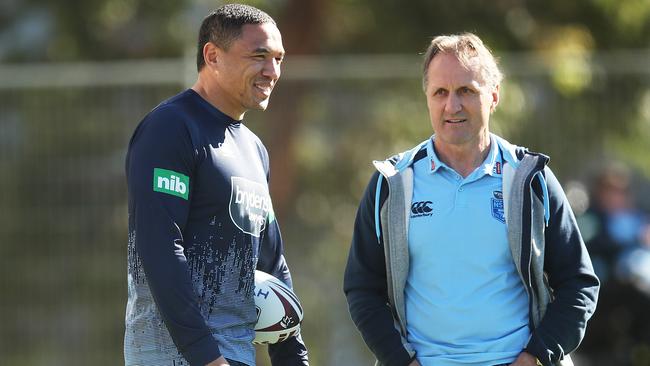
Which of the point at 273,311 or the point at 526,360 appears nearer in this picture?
the point at 526,360

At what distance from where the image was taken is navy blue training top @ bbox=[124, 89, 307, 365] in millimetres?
3975

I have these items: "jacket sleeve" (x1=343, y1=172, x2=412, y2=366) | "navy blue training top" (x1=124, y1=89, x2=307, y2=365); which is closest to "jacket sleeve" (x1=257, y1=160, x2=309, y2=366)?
"navy blue training top" (x1=124, y1=89, x2=307, y2=365)

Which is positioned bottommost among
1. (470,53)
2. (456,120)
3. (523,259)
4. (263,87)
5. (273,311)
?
(273,311)

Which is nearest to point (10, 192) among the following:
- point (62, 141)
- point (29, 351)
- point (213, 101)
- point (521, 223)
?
point (62, 141)

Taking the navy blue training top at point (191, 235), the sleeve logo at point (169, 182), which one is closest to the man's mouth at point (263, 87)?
the navy blue training top at point (191, 235)

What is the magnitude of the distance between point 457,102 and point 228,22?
3.05 ft

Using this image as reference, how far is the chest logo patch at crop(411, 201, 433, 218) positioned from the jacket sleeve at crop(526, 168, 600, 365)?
18.3 inches

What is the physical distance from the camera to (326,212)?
977cm

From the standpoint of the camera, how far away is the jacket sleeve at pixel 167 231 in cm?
396

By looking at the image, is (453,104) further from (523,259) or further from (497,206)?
(523,259)

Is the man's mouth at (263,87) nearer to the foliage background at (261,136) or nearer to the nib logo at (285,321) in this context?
the nib logo at (285,321)

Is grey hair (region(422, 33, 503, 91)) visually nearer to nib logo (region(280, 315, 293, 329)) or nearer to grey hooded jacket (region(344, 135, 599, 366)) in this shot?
grey hooded jacket (region(344, 135, 599, 366))

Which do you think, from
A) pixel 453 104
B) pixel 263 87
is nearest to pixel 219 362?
pixel 263 87

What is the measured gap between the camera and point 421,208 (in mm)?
4297
